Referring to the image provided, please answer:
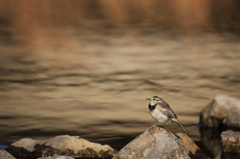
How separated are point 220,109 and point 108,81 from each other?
588cm

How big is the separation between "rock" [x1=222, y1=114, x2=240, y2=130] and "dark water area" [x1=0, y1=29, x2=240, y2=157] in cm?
61

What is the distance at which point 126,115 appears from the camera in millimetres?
12836

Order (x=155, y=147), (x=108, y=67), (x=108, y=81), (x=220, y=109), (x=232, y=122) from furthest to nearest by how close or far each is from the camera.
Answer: (x=108, y=67) → (x=108, y=81) → (x=220, y=109) → (x=232, y=122) → (x=155, y=147)

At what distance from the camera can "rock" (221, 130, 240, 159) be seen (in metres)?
9.98

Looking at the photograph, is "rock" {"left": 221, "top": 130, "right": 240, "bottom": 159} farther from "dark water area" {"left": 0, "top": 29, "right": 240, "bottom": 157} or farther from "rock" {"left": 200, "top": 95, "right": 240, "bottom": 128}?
"rock" {"left": 200, "top": 95, "right": 240, "bottom": 128}

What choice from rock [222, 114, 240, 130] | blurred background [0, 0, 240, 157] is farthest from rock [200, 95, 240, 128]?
blurred background [0, 0, 240, 157]

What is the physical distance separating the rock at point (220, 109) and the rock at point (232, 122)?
34cm

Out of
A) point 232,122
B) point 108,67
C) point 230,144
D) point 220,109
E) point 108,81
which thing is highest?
point 108,67

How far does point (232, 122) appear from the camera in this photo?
1112 cm

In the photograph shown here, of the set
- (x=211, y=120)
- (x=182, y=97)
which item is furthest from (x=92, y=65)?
(x=211, y=120)

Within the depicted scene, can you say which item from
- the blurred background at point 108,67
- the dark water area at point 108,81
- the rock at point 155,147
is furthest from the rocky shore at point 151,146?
the blurred background at point 108,67

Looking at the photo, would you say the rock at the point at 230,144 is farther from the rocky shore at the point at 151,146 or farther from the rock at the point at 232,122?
the rock at the point at 232,122

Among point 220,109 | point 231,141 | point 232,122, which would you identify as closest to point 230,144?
point 231,141

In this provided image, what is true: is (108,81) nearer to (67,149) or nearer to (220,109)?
(220,109)
